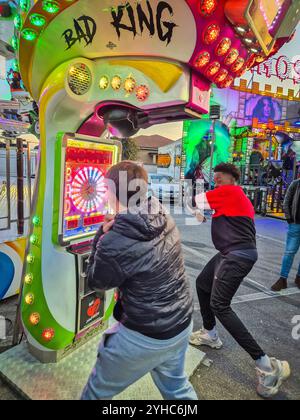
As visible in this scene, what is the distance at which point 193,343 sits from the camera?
270cm

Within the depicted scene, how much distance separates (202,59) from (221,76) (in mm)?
240

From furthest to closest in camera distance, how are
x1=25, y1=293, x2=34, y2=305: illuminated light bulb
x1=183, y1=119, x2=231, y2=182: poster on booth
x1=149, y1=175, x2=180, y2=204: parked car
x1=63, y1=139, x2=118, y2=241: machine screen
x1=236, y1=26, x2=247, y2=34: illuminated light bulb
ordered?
x1=183, y1=119, x2=231, y2=182: poster on booth, x1=149, y1=175, x2=180, y2=204: parked car, x1=25, y1=293, x2=34, y2=305: illuminated light bulb, x1=63, y1=139, x2=118, y2=241: machine screen, x1=236, y1=26, x2=247, y2=34: illuminated light bulb

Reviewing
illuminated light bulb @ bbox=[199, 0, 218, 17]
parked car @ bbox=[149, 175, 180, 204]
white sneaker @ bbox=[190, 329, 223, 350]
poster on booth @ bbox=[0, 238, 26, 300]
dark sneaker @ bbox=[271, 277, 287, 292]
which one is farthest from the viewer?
parked car @ bbox=[149, 175, 180, 204]

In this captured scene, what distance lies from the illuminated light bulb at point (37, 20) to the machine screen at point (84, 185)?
2.34 feet

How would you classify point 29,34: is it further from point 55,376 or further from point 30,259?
point 55,376

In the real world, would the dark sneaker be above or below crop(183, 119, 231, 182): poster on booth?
below

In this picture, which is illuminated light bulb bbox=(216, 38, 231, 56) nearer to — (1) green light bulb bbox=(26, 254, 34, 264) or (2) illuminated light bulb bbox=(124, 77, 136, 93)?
(2) illuminated light bulb bbox=(124, 77, 136, 93)

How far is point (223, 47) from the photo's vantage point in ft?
6.14

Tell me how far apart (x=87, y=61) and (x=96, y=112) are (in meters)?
A: 0.32

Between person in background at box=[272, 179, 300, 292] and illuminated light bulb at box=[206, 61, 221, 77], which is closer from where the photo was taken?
illuminated light bulb at box=[206, 61, 221, 77]

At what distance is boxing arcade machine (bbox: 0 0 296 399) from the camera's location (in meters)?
1.80

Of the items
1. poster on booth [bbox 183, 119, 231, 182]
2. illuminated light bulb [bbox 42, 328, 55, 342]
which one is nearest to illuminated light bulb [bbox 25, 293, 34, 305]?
illuminated light bulb [bbox 42, 328, 55, 342]

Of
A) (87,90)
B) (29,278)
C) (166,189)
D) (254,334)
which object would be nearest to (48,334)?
(29,278)
